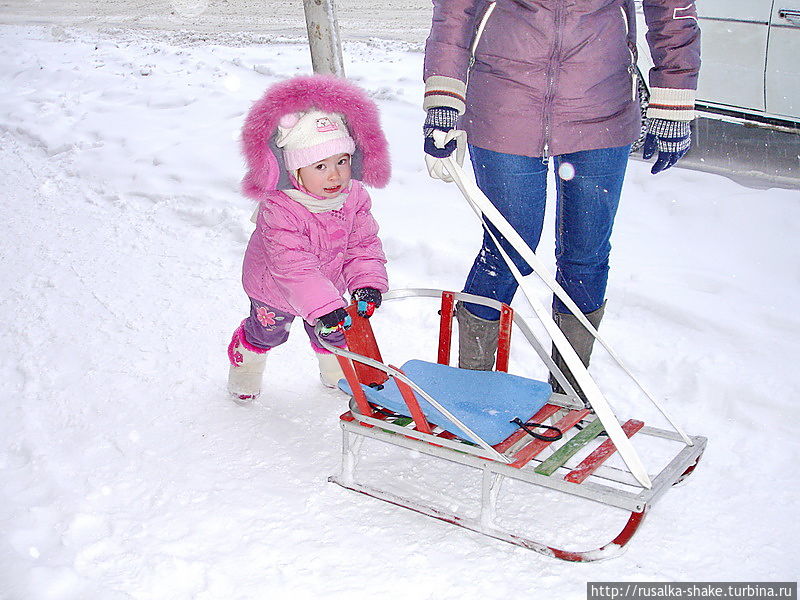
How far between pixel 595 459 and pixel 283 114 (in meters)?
1.56

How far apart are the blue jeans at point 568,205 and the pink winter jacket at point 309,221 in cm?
45

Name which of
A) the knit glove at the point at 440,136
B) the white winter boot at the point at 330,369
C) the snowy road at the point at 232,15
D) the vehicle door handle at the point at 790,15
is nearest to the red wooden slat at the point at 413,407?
the knit glove at the point at 440,136

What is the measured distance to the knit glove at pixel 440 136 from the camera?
8.51ft

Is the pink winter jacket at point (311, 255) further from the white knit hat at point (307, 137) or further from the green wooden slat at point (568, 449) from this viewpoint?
the green wooden slat at point (568, 449)

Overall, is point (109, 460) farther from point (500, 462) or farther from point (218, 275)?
point (218, 275)

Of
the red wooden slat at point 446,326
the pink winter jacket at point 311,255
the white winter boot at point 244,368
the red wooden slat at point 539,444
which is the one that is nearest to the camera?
the red wooden slat at point 539,444

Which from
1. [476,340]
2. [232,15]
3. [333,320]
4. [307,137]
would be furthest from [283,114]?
[232,15]

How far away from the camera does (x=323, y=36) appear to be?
6.30 metres

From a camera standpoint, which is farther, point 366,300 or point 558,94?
point 366,300

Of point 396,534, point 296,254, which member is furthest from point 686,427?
point 296,254

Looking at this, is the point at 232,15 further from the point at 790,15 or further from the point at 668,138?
the point at 668,138

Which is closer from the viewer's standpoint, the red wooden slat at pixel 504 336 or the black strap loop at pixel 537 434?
the black strap loop at pixel 537 434

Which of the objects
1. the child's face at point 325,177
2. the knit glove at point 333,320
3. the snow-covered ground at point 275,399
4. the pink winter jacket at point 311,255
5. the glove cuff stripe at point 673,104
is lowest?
the snow-covered ground at point 275,399

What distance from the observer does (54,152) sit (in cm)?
680
